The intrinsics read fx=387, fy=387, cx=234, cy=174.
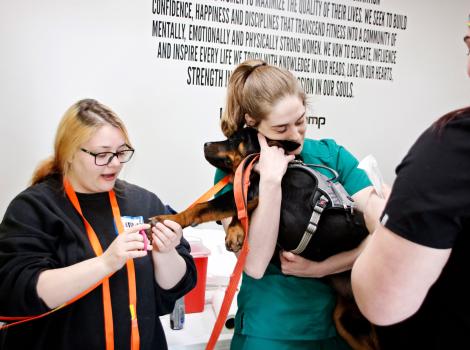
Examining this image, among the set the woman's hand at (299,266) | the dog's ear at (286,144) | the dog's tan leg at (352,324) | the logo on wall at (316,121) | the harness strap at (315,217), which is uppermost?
the logo on wall at (316,121)

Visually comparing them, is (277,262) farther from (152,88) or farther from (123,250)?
(152,88)

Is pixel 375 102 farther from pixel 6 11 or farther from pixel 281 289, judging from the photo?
pixel 6 11

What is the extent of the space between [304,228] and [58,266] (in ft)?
2.34

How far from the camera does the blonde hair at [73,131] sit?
1.18 m

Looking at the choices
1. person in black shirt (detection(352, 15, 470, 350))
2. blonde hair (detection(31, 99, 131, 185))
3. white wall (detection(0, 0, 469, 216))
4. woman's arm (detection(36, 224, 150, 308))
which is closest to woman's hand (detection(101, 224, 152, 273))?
woman's arm (detection(36, 224, 150, 308))

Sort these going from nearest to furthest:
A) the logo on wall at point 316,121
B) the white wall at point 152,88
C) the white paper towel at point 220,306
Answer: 1. the white paper towel at point 220,306
2. the white wall at point 152,88
3. the logo on wall at point 316,121

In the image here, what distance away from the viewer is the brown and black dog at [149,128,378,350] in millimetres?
1135

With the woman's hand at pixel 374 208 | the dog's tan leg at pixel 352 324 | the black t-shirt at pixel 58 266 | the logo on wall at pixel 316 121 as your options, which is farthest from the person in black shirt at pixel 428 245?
the logo on wall at pixel 316 121

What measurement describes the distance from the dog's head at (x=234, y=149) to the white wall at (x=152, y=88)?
92 cm

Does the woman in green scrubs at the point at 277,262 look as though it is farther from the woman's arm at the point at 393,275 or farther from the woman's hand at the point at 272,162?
the woman's arm at the point at 393,275

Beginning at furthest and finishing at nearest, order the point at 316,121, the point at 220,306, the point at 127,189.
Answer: the point at 316,121 → the point at 220,306 → the point at 127,189

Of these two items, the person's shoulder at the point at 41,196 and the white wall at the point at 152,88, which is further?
the white wall at the point at 152,88

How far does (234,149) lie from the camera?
127 cm

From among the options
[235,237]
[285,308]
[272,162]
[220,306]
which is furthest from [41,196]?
[220,306]
